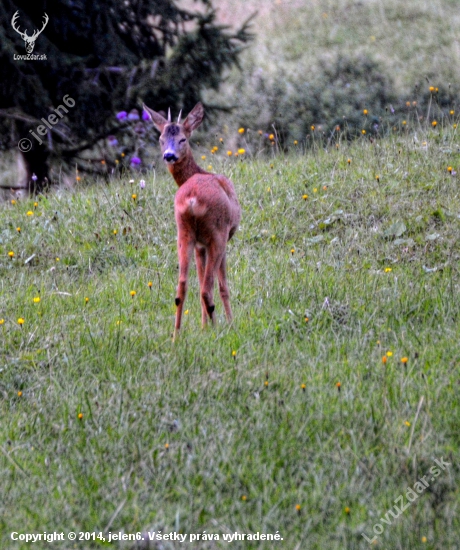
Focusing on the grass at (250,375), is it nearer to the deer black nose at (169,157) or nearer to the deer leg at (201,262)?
the deer leg at (201,262)

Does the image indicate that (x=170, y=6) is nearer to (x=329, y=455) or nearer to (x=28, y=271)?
(x=28, y=271)

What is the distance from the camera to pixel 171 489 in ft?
12.9

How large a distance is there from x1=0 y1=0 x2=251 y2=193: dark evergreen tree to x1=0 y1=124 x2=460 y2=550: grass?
3.06 m

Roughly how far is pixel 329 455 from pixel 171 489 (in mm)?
807

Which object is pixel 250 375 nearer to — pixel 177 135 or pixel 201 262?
pixel 201 262

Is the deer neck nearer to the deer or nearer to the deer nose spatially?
the deer

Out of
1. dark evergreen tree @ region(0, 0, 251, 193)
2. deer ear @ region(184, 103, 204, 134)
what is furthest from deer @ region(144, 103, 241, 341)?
dark evergreen tree @ region(0, 0, 251, 193)

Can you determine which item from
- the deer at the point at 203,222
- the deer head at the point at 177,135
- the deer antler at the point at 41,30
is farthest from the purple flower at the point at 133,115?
the deer at the point at 203,222

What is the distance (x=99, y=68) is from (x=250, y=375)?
7791 mm

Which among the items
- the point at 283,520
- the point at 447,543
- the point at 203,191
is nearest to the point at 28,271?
the point at 203,191

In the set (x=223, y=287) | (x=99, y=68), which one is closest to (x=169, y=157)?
(x=223, y=287)

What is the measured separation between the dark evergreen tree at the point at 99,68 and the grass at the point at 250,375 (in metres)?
3.06

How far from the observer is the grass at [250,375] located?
12.3 ft

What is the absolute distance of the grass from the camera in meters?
3.76
